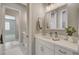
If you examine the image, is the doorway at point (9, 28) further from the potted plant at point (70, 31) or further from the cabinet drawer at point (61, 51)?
the potted plant at point (70, 31)

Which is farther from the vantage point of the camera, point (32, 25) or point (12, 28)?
point (32, 25)

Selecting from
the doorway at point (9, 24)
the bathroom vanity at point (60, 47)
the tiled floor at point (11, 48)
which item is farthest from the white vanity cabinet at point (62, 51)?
the doorway at point (9, 24)

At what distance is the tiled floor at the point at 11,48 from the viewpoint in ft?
6.16

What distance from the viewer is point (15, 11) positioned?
1891mm

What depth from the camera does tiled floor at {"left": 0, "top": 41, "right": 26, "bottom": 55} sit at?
1878 mm

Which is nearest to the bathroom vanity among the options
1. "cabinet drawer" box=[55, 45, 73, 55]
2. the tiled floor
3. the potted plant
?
"cabinet drawer" box=[55, 45, 73, 55]

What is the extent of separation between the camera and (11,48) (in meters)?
1.95

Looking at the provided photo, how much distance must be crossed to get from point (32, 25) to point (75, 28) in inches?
37.7

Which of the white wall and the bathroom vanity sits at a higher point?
the white wall

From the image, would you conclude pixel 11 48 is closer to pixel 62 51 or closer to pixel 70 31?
pixel 62 51

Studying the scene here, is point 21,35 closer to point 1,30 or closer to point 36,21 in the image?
point 1,30

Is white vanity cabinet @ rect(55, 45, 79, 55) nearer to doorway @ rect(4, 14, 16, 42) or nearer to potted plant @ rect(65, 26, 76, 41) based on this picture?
potted plant @ rect(65, 26, 76, 41)

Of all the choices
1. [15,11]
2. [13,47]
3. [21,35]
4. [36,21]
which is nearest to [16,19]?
[15,11]

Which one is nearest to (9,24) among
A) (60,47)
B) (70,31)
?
(60,47)
